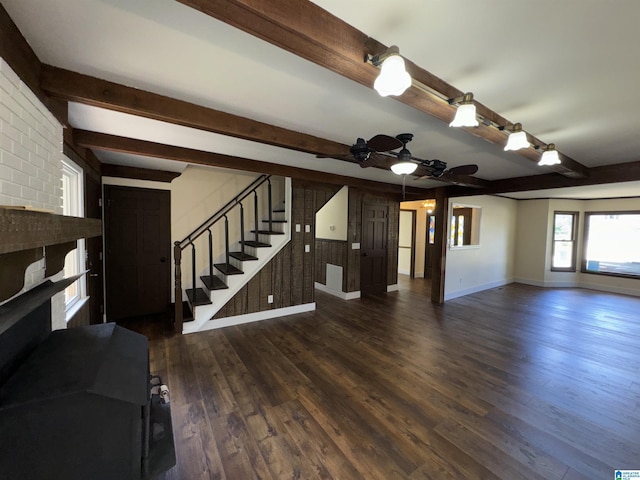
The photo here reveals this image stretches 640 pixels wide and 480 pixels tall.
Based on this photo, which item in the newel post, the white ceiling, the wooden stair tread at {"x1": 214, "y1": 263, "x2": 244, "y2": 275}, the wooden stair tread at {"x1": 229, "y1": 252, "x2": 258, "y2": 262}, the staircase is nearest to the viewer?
the white ceiling

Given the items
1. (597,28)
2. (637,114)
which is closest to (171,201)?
(597,28)

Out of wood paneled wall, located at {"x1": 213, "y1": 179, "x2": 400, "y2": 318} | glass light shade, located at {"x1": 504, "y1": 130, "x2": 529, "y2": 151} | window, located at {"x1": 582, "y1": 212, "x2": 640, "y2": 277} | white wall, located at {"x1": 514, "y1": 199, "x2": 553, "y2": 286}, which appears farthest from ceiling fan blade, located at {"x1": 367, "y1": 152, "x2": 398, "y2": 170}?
window, located at {"x1": 582, "y1": 212, "x2": 640, "y2": 277}

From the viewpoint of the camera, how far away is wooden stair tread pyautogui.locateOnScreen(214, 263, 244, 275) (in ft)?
13.2

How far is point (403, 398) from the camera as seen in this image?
7.76 ft

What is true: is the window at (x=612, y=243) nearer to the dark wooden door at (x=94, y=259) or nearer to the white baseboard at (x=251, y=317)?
the white baseboard at (x=251, y=317)

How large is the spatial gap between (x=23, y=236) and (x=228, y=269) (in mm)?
3552

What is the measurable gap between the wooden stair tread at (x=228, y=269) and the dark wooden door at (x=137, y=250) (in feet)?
2.69

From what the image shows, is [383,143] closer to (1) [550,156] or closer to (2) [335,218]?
(1) [550,156]

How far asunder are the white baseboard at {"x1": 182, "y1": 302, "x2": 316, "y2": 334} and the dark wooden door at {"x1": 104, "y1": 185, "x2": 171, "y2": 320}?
1.10 m

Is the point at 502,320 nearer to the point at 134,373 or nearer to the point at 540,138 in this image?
the point at 540,138

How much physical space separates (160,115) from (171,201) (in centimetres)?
274

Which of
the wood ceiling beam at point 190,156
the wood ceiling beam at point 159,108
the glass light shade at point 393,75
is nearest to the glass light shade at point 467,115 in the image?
the glass light shade at point 393,75

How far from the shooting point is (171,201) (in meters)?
4.38

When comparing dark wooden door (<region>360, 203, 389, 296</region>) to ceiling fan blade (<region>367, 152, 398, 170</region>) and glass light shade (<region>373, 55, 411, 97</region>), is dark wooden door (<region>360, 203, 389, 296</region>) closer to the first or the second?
ceiling fan blade (<region>367, 152, 398, 170</region>)
